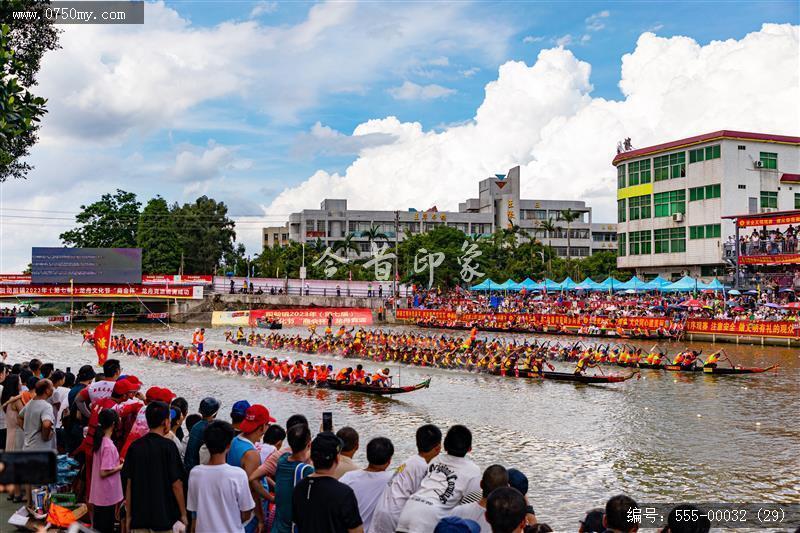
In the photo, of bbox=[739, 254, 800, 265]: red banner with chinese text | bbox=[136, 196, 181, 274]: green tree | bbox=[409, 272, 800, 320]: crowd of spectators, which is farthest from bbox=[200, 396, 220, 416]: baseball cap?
bbox=[136, 196, 181, 274]: green tree

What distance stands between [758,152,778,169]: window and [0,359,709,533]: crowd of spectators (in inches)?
2158

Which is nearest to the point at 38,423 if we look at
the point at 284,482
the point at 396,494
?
the point at 284,482

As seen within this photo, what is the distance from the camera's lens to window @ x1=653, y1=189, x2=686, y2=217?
180 feet

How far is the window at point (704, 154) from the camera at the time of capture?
51.9 meters

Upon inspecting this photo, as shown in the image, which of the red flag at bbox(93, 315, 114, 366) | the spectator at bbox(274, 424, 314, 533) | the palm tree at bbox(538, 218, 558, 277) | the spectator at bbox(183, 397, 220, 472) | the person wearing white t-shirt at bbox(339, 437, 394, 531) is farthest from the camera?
the palm tree at bbox(538, 218, 558, 277)

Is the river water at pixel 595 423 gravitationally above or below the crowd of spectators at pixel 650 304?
below

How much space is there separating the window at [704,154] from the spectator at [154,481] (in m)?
54.0

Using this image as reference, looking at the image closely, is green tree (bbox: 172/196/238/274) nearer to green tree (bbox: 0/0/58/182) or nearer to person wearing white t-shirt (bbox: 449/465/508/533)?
green tree (bbox: 0/0/58/182)

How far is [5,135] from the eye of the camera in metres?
12.0

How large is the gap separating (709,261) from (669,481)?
4374cm

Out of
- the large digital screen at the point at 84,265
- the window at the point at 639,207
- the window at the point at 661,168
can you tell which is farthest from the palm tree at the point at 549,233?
the large digital screen at the point at 84,265

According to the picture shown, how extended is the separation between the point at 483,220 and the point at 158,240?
51.3 m

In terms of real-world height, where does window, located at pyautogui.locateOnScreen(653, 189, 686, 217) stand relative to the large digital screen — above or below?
above

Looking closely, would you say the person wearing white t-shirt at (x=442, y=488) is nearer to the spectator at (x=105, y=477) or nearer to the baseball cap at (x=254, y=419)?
the baseball cap at (x=254, y=419)
